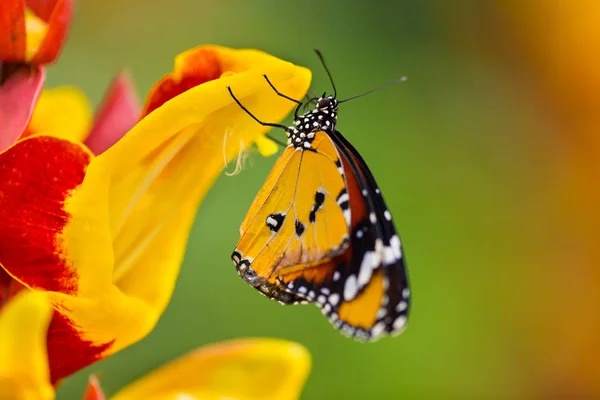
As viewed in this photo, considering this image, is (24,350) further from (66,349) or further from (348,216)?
(348,216)

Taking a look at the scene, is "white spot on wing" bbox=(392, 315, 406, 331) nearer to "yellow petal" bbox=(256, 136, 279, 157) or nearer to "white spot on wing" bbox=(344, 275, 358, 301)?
"white spot on wing" bbox=(344, 275, 358, 301)

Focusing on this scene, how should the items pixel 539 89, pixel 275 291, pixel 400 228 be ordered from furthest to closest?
pixel 539 89, pixel 400 228, pixel 275 291

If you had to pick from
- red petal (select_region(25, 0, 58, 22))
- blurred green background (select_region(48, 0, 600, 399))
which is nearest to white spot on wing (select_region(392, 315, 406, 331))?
red petal (select_region(25, 0, 58, 22))

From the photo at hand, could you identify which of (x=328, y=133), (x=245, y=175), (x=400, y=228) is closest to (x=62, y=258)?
(x=328, y=133)

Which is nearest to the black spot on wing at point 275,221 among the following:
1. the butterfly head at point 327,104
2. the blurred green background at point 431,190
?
the butterfly head at point 327,104

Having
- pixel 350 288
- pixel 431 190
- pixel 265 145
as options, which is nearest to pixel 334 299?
pixel 350 288

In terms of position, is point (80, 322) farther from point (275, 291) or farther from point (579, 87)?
point (579, 87)
